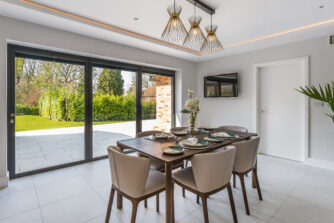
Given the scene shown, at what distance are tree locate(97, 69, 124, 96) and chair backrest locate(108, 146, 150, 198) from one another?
2.45 meters

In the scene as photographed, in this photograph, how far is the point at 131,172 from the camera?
149 centimetres

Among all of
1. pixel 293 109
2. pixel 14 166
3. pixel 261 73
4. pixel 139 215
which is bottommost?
pixel 139 215

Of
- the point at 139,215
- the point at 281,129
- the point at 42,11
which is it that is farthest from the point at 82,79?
the point at 281,129

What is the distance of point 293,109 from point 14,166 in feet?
17.5

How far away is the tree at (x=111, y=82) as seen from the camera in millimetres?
3702

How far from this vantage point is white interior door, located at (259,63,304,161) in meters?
3.65

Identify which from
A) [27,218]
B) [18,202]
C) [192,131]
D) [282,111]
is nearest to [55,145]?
[18,202]

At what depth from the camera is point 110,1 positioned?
231cm

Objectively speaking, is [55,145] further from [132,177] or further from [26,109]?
[132,177]

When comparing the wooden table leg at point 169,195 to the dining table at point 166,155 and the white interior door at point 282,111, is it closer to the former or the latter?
the dining table at point 166,155

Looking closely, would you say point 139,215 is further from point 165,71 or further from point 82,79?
point 165,71

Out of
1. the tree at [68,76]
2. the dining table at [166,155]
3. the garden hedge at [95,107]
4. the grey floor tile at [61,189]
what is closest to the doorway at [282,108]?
the dining table at [166,155]

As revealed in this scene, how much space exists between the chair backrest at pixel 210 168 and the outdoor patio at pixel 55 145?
2742mm

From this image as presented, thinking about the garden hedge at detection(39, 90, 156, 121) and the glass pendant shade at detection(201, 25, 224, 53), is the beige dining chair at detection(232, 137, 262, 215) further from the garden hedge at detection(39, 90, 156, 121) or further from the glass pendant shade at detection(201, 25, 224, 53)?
the garden hedge at detection(39, 90, 156, 121)
